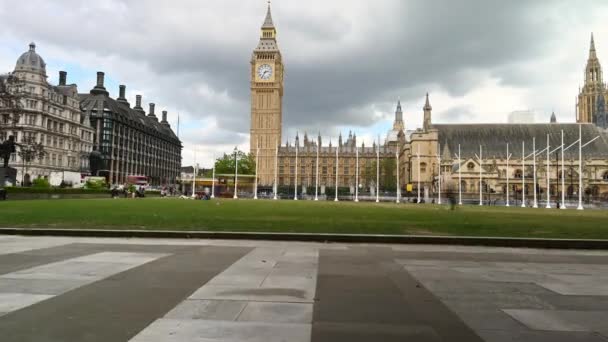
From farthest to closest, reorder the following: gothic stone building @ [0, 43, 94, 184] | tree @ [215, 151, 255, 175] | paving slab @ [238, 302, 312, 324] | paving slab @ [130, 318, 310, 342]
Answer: tree @ [215, 151, 255, 175] < gothic stone building @ [0, 43, 94, 184] < paving slab @ [238, 302, 312, 324] < paving slab @ [130, 318, 310, 342]

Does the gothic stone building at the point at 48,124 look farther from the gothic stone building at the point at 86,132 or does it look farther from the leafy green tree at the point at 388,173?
the leafy green tree at the point at 388,173

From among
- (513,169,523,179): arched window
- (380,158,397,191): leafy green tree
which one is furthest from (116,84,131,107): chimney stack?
(513,169,523,179): arched window

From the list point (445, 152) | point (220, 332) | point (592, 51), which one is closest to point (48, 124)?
point (445, 152)

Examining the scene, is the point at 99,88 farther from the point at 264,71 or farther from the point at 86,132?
the point at 264,71

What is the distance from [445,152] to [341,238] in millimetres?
83418

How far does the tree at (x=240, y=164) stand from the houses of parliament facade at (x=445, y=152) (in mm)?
4777

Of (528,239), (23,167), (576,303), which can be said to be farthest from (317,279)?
(23,167)

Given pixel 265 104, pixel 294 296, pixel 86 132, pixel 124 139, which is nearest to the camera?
pixel 294 296

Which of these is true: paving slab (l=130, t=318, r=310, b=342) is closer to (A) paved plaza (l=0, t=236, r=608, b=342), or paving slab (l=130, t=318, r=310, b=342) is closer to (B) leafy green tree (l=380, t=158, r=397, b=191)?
(A) paved plaza (l=0, t=236, r=608, b=342)

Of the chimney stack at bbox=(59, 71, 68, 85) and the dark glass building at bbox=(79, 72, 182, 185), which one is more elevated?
the chimney stack at bbox=(59, 71, 68, 85)

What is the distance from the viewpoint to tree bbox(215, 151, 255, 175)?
107625mm

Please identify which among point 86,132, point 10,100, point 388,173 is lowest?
point 388,173

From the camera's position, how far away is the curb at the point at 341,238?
43.4ft

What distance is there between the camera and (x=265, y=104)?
395 feet
